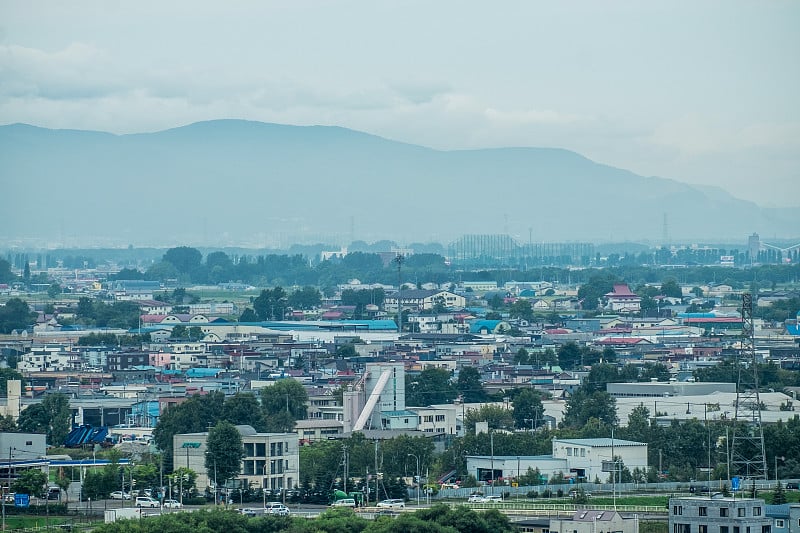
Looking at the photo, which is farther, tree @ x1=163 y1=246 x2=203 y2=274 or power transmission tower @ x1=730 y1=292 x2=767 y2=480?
tree @ x1=163 y1=246 x2=203 y2=274

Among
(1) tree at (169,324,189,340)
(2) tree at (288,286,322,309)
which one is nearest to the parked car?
(1) tree at (169,324,189,340)

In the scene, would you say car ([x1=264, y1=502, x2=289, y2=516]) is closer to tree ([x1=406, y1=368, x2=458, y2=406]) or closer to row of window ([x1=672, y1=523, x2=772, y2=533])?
row of window ([x1=672, y1=523, x2=772, y2=533])

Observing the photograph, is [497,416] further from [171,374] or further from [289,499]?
[171,374]

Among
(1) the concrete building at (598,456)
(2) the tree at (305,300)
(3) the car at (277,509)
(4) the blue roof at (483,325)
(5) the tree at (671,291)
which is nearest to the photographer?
(3) the car at (277,509)

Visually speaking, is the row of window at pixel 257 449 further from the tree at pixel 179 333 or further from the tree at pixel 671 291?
the tree at pixel 671 291

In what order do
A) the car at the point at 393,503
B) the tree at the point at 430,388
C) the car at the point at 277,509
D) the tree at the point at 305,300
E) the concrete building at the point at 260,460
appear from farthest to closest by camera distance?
1. the tree at the point at 305,300
2. the tree at the point at 430,388
3. the concrete building at the point at 260,460
4. the car at the point at 393,503
5. the car at the point at 277,509

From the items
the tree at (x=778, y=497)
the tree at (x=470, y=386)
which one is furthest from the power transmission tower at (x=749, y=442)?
the tree at (x=470, y=386)

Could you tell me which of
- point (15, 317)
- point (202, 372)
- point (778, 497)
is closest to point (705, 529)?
point (778, 497)

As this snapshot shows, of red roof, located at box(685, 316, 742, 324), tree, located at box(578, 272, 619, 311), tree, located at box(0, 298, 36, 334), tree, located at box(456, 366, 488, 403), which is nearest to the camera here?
tree, located at box(456, 366, 488, 403)
